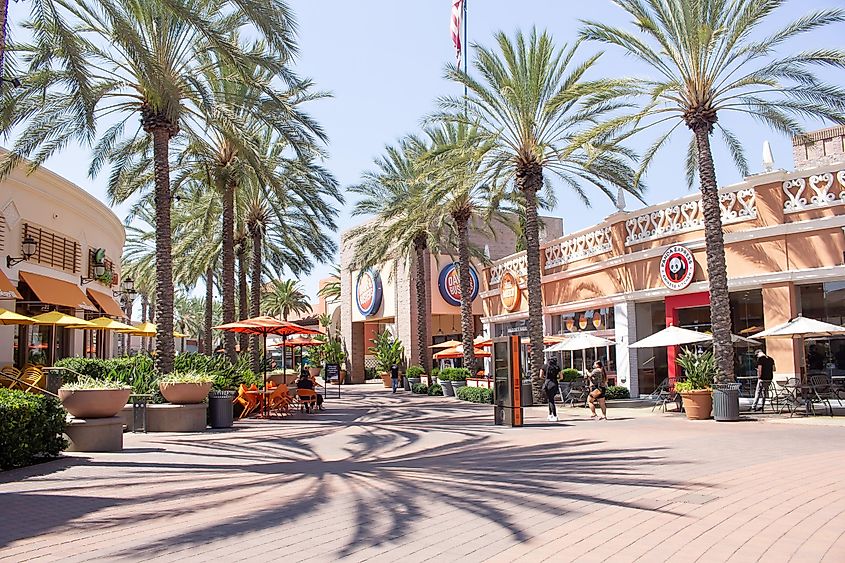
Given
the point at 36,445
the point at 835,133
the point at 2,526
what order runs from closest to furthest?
1. the point at 2,526
2. the point at 36,445
3. the point at 835,133

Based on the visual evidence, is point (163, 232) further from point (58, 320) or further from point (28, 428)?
point (28, 428)

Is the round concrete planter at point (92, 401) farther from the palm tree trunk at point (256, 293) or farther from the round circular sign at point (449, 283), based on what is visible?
the round circular sign at point (449, 283)

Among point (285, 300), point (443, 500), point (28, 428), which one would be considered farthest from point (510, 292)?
point (285, 300)

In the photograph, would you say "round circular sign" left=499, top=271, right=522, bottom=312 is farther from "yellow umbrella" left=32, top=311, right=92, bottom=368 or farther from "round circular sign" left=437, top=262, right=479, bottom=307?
"yellow umbrella" left=32, top=311, right=92, bottom=368

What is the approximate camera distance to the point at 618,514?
24.5 feet

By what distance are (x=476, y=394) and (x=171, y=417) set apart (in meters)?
13.2

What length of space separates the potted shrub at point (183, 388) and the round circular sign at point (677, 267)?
15203 mm

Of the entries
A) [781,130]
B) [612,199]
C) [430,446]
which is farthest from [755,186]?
[430,446]

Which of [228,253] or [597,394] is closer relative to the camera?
[597,394]

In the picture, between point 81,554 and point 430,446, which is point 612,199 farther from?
point 81,554

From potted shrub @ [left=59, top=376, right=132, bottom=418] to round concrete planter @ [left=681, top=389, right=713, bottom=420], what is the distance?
13.4 metres

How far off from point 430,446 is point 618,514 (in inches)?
262

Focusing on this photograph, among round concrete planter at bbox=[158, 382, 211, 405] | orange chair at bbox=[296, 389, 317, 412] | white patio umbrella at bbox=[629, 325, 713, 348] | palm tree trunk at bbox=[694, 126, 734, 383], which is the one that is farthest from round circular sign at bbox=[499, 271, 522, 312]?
round concrete planter at bbox=[158, 382, 211, 405]

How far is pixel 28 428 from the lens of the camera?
10.9 m
